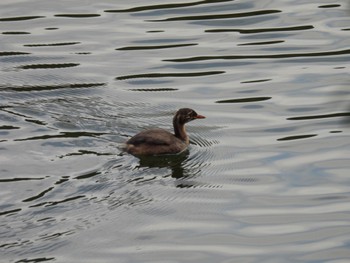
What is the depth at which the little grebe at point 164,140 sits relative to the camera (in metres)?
12.8

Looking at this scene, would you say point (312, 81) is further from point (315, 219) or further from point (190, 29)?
point (315, 219)

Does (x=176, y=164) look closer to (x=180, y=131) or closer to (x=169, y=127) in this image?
(x=180, y=131)

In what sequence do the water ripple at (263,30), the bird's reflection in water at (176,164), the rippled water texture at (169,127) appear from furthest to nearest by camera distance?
the water ripple at (263,30) → the bird's reflection in water at (176,164) → the rippled water texture at (169,127)

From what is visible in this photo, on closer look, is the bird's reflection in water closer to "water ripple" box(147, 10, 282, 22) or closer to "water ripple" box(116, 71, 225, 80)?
"water ripple" box(116, 71, 225, 80)

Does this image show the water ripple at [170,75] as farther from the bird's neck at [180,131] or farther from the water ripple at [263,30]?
the bird's neck at [180,131]

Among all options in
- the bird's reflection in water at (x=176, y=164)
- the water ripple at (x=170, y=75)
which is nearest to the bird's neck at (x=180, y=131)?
the bird's reflection in water at (x=176, y=164)

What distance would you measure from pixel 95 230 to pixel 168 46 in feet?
21.0

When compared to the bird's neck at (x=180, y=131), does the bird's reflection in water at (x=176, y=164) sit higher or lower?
lower

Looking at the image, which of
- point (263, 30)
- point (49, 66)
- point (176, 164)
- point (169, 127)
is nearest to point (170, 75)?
point (169, 127)

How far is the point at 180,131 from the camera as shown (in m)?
13.5

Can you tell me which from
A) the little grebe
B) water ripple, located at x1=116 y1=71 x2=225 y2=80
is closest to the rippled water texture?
water ripple, located at x1=116 y1=71 x2=225 y2=80

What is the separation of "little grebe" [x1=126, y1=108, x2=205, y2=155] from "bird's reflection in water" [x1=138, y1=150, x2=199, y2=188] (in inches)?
2.6

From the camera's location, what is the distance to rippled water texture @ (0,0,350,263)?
10523mm

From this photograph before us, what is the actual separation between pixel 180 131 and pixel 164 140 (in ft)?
1.31
